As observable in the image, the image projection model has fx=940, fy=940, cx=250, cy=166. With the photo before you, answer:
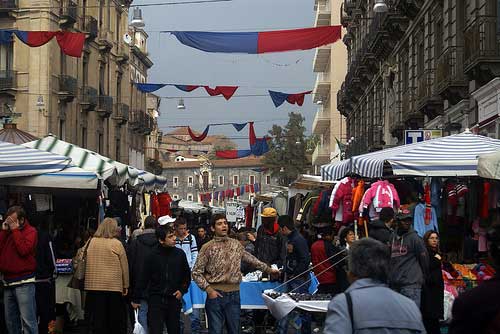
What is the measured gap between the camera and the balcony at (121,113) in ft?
179

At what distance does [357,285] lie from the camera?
5.36m

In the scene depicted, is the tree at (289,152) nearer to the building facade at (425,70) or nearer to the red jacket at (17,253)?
the building facade at (425,70)

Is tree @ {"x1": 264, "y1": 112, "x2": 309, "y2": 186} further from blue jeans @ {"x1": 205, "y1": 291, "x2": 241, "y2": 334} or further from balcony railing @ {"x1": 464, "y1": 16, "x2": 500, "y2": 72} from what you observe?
blue jeans @ {"x1": 205, "y1": 291, "x2": 241, "y2": 334}

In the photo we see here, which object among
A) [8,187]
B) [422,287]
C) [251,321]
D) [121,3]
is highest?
[121,3]

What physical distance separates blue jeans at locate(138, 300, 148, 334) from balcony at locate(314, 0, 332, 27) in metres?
57.3

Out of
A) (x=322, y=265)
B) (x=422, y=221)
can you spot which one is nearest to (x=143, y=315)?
(x=322, y=265)

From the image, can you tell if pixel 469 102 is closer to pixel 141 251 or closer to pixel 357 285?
pixel 141 251

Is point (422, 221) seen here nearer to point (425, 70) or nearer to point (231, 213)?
point (425, 70)

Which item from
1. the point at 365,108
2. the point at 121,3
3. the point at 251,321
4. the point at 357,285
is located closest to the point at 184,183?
the point at 121,3

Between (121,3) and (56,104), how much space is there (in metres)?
15.4

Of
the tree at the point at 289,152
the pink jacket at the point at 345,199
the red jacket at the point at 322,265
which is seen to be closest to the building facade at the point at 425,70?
the pink jacket at the point at 345,199

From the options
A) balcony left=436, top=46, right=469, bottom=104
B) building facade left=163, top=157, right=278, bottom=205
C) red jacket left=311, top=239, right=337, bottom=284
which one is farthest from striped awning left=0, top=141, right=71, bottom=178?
building facade left=163, top=157, right=278, bottom=205

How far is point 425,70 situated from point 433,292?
17.9 metres

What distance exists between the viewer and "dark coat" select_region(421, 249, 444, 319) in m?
11.5
